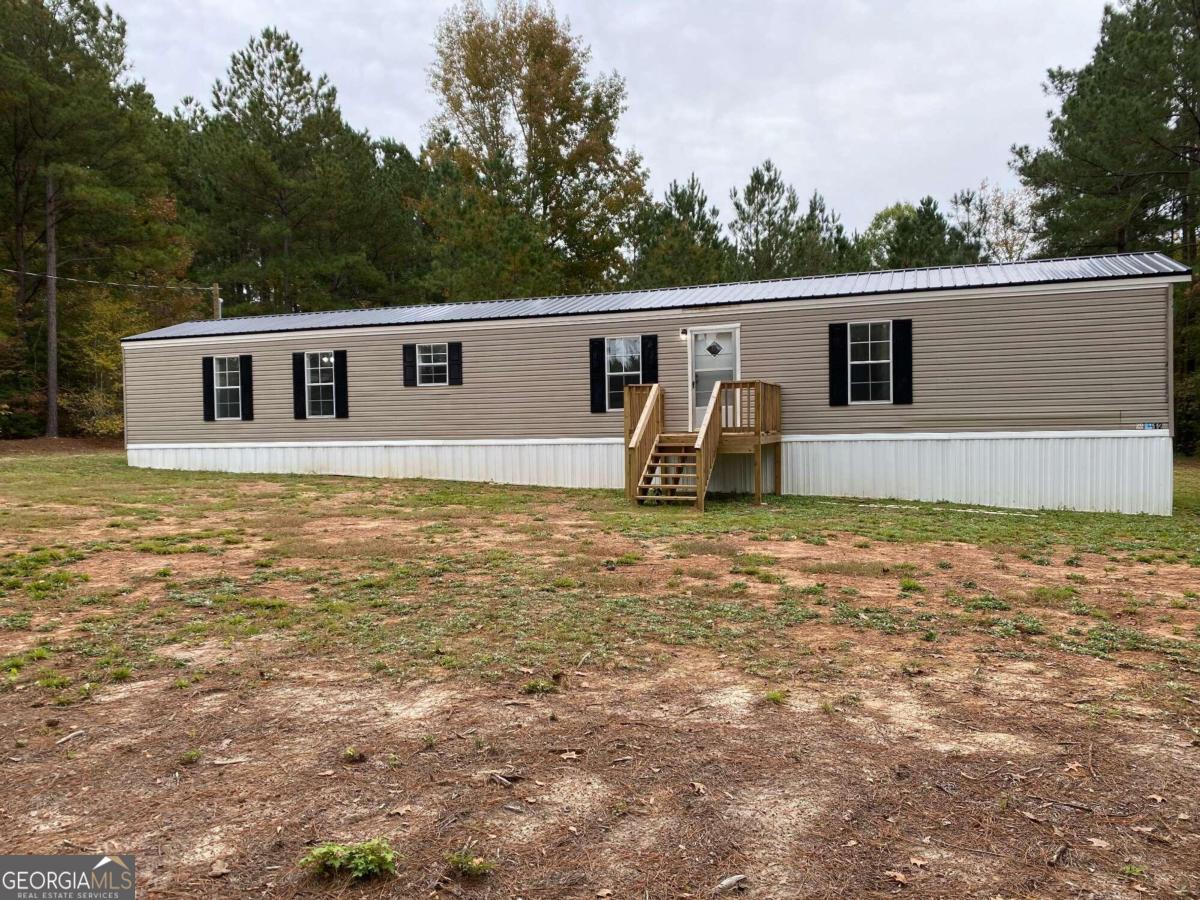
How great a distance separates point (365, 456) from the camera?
52.0 feet

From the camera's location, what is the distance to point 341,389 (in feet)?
52.1

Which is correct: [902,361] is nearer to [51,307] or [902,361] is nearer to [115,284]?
[51,307]

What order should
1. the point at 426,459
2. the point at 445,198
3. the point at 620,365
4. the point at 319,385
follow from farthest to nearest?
the point at 445,198, the point at 319,385, the point at 426,459, the point at 620,365

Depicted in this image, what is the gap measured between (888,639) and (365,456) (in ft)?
42.1

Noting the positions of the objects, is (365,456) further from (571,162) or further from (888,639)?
(571,162)

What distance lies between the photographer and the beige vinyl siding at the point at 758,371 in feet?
38.0

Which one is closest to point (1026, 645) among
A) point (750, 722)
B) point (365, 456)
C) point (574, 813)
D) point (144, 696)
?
point (750, 722)

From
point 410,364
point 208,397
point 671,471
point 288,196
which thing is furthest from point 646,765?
point 288,196

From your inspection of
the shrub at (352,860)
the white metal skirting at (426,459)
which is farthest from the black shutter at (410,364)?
the shrub at (352,860)

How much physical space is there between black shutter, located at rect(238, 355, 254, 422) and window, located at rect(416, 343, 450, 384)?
3.81 meters

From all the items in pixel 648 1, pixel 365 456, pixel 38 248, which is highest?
pixel 648 1

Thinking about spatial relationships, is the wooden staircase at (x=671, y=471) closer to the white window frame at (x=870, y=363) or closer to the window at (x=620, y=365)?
the window at (x=620, y=365)

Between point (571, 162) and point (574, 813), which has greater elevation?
point (571, 162)

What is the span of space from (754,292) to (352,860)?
12.7m
